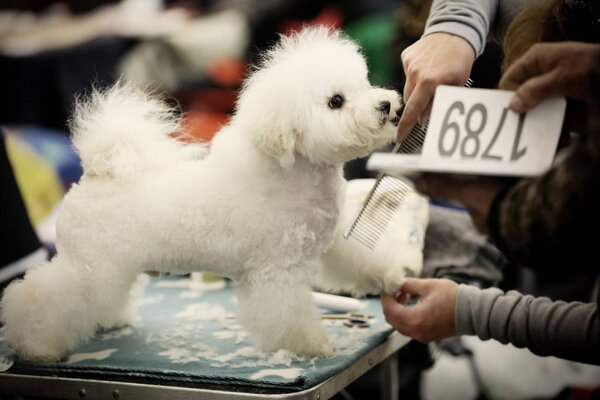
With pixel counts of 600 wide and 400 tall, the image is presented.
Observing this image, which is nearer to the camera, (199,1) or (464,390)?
(464,390)

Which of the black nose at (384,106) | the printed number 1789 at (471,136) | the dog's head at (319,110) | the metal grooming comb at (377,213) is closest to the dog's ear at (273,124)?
the dog's head at (319,110)

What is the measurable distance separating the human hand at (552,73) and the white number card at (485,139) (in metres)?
0.02

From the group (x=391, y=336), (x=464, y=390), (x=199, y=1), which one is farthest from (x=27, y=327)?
(x=199, y=1)

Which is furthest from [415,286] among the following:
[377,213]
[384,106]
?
[384,106]

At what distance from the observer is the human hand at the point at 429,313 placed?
123 centimetres

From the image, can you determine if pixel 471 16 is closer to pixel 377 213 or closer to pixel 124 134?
pixel 377 213

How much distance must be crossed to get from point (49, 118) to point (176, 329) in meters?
2.15

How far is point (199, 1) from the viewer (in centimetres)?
339

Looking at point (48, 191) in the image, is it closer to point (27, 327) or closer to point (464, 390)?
point (27, 327)

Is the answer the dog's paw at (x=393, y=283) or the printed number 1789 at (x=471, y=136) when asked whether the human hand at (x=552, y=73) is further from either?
the dog's paw at (x=393, y=283)

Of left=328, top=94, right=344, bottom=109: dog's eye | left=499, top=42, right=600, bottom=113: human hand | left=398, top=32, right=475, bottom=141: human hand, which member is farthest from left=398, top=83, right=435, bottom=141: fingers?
left=499, top=42, right=600, bottom=113: human hand

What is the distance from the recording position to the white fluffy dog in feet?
3.97

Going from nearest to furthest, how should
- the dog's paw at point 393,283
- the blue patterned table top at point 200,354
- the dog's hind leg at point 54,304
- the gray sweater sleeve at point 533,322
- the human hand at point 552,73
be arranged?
the human hand at point 552,73 < the gray sweater sleeve at point 533,322 < the blue patterned table top at point 200,354 < the dog's hind leg at point 54,304 < the dog's paw at point 393,283

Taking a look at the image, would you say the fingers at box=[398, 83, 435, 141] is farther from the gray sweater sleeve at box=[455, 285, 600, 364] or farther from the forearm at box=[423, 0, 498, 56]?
the gray sweater sleeve at box=[455, 285, 600, 364]
